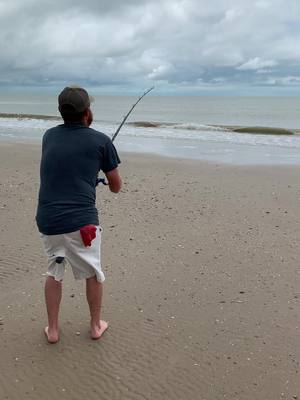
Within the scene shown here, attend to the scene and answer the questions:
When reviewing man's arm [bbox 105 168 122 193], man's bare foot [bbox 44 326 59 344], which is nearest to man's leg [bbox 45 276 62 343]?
man's bare foot [bbox 44 326 59 344]

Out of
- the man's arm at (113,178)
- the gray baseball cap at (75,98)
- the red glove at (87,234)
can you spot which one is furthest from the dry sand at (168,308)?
the gray baseball cap at (75,98)

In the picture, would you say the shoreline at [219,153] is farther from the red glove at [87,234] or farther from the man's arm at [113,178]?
the red glove at [87,234]

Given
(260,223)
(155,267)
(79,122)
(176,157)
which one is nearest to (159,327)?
(155,267)

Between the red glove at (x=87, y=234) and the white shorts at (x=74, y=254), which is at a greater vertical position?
A: the red glove at (x=87, y=234)

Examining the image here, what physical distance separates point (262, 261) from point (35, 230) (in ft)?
9.18

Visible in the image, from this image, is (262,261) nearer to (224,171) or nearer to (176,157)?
(224,171)

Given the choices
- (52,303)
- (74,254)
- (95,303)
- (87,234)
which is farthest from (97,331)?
(87,234)

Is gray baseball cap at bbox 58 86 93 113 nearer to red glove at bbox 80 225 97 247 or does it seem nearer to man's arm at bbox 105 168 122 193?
man's arm at bbox 105 168 122 193

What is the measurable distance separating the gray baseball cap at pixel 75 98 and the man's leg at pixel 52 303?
3.92 ft

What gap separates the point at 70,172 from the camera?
3199 mm

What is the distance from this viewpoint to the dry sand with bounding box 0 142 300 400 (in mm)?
3154

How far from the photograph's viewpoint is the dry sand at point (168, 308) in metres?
3.15

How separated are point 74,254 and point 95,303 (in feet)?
1.51

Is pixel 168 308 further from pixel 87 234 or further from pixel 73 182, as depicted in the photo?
pixel 73 182
